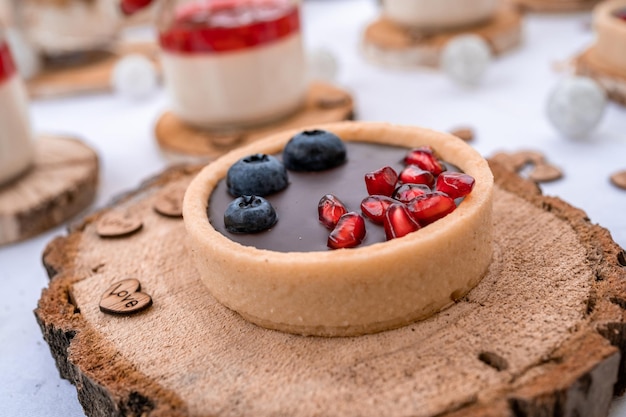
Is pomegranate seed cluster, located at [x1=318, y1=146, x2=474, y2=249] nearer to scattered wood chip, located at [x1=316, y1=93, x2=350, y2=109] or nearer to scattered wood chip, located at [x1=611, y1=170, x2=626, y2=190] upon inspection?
scattered wood chip, located at [x1=611, y1=170, x2=626, y2=190]

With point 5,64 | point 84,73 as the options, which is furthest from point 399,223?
point 84,73

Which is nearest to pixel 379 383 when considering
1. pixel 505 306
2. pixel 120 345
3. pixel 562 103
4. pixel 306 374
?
pixel 306 374

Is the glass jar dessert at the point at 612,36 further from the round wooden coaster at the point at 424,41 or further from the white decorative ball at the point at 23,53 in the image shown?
the white decorative ball at the point at 23,53

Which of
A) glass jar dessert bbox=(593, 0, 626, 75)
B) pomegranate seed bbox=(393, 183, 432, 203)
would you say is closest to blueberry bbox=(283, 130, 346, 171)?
pomegranate seed bbox=(393, 183, 432, 203)

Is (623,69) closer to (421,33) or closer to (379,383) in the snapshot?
(421,33)

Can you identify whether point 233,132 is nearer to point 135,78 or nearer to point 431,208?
point 135,78

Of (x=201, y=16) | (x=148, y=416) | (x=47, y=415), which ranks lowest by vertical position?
(x=47, y=415)
